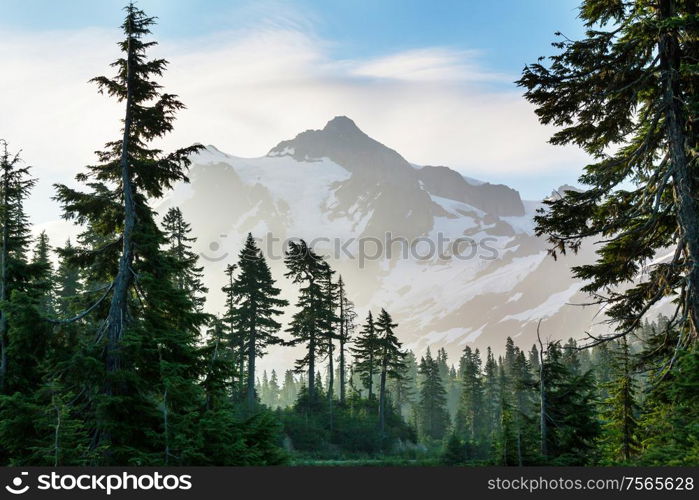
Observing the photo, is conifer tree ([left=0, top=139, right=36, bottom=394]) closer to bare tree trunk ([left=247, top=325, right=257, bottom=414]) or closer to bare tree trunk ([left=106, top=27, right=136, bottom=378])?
bare tree trunk ([left=106, top=27, right=136, bottom=378])

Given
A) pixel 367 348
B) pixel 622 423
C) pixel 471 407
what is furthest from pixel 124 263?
pixel 471 407

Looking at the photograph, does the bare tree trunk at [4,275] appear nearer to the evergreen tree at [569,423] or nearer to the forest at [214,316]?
the forest at [214,316]

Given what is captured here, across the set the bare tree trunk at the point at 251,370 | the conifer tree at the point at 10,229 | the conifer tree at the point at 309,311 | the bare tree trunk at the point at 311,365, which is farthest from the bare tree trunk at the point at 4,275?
the bare tree trunk at the point at 311,365

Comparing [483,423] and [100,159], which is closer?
[100,159]

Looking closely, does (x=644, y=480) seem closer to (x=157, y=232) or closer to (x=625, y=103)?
(x=625, y=103)

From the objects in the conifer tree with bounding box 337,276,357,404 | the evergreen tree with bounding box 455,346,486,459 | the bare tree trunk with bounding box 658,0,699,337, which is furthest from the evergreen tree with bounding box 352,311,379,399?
the bare tree trunk with bounding box 658,0,699,337

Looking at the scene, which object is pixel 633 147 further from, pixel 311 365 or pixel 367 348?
pixel 367 348

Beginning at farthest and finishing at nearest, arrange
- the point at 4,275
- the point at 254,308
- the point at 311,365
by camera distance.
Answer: the point at 311,365, the point at 254,308, the point at 4,275

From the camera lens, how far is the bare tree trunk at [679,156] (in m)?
10.8

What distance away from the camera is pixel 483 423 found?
81.3 m

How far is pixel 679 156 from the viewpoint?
1103 centimetres

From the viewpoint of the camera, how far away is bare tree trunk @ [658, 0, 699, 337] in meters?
10.8

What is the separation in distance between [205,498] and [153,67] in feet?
37.3

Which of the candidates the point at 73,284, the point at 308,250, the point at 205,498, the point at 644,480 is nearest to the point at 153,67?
the point at 205,498
